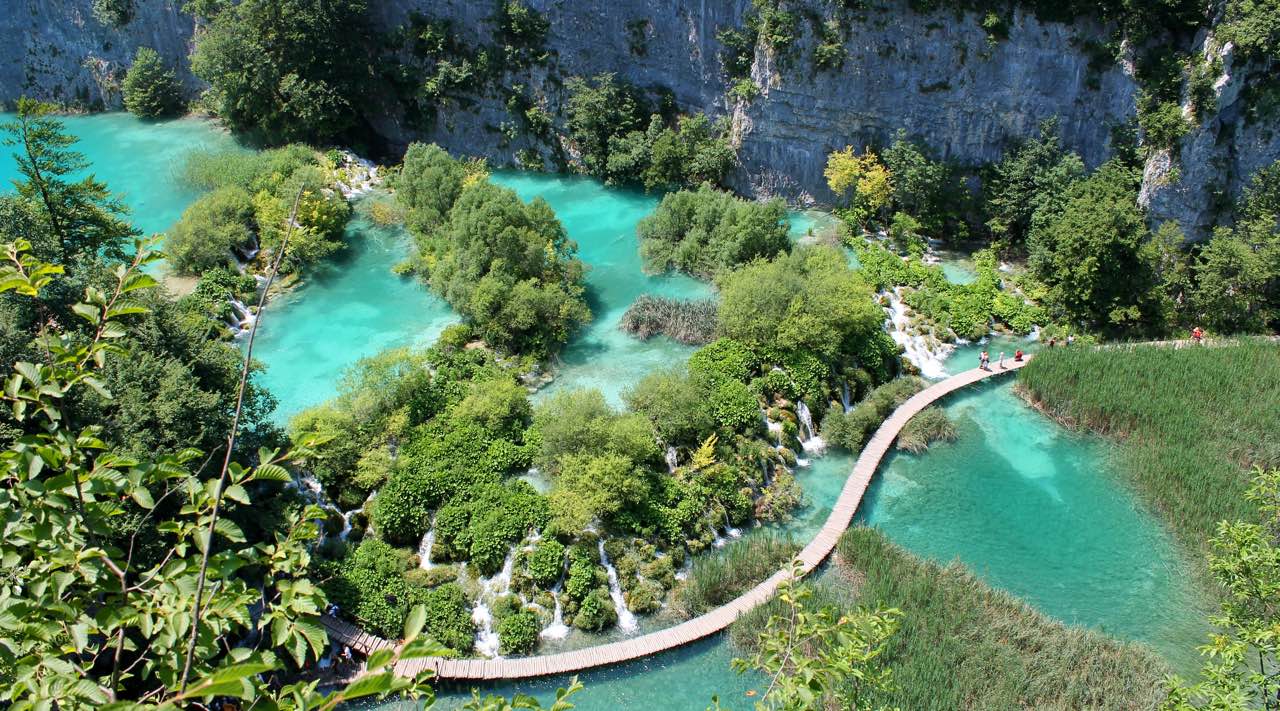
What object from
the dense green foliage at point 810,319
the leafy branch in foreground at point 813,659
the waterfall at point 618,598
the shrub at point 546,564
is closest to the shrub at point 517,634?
the shrub at point 546,564

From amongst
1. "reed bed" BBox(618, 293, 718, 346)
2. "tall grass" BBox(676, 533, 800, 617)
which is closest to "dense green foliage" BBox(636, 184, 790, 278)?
"reed bed" BBox(618, 293, 718, 346)

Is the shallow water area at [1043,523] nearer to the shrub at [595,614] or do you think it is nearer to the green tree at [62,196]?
→ the shrub at [595,614]

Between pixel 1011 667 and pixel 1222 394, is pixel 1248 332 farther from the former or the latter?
pixel 1011 667

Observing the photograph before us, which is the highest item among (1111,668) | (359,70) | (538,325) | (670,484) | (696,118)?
(359,70)

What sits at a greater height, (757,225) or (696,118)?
(696,118)

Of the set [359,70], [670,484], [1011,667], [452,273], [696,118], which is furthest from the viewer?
[359,70]

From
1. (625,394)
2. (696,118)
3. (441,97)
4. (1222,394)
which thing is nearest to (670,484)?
(625,394)
